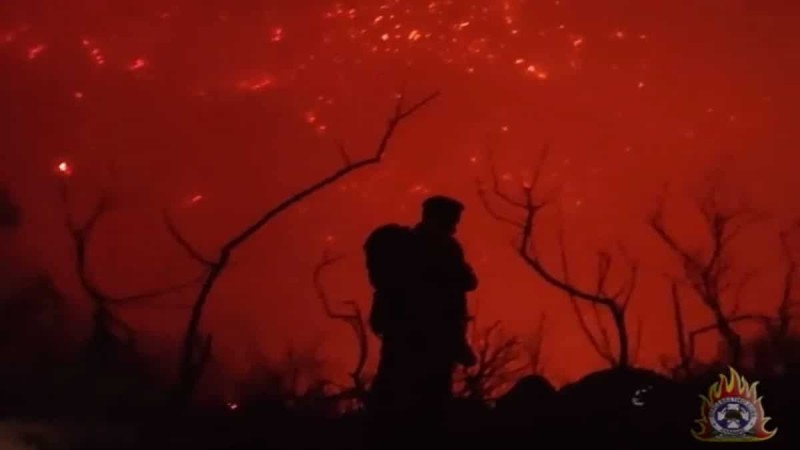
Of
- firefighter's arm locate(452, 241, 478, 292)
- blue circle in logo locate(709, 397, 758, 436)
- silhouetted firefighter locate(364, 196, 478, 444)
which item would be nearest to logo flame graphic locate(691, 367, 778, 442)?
blue circle in logo locate(709, 397, 758, 436)

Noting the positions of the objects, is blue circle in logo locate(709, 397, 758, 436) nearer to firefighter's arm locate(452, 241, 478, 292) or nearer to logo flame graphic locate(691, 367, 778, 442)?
logo flame graphic locate(691, 367, 778, 442)

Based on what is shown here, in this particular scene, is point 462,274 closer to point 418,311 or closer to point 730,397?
point 418,311

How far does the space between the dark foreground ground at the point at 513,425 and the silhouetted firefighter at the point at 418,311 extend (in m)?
0.21

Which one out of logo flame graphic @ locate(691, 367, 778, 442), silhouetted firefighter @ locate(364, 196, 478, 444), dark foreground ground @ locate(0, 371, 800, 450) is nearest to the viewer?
silhouetted firefighter @ locate(364, 196, 478, 444)

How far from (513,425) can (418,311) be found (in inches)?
44.9

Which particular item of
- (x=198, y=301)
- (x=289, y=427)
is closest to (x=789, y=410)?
(x=289, y=427)

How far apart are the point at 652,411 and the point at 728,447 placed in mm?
457

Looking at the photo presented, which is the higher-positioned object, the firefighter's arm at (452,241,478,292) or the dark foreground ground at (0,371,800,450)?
the firefighter's arm at (452,241,478,292)

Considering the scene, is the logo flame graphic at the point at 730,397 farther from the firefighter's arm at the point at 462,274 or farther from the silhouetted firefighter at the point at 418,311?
the firefighter's arm at the point at 462,274

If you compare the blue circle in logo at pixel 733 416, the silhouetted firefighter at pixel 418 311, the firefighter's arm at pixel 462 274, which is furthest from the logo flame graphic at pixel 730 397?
the firefighter's arm at pixel 462 274

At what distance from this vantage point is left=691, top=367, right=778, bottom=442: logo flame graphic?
7203mm

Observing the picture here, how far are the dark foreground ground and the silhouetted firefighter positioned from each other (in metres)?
0.21

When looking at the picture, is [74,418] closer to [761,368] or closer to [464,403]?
[464,403]

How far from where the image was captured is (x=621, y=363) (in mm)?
8617
